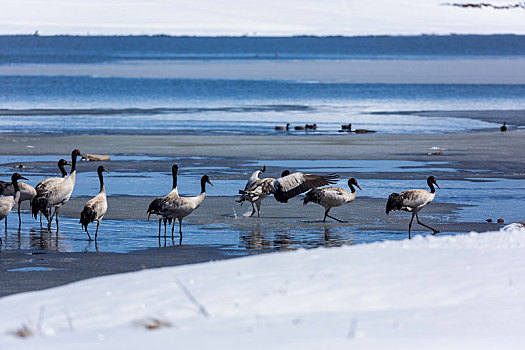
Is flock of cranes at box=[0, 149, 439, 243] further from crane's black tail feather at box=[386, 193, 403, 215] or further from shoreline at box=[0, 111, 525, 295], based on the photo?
shoreline at box=[0, 111, 525, 295]

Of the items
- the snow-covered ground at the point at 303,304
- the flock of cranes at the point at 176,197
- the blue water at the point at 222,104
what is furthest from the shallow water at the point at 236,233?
the blue water at the point at 222,104

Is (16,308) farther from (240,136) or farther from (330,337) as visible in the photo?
(240,136)

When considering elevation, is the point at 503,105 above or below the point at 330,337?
above

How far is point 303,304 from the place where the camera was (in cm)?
752

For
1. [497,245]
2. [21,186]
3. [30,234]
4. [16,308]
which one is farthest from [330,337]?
[21,186]

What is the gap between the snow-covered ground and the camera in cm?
638

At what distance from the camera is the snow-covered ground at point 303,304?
6.38m

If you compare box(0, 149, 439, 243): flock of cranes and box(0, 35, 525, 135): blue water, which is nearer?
box(0, 149, 439, 243): flock of cranes

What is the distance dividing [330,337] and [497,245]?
4026mm

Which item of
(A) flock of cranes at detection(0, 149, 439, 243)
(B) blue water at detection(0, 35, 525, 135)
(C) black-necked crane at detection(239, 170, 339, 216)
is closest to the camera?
(A) flock of cranes at detection(0, 149, 439, 243)

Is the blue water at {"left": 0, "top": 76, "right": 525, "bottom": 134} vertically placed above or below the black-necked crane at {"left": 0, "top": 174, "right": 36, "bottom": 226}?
above

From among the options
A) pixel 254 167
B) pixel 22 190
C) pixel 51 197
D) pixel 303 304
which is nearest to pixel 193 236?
pixel 51 197

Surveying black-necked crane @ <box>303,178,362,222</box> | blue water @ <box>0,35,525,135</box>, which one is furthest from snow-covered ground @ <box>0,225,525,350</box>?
blue water @ <box>0,35,525,135</box>

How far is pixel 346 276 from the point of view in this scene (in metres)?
8.33
